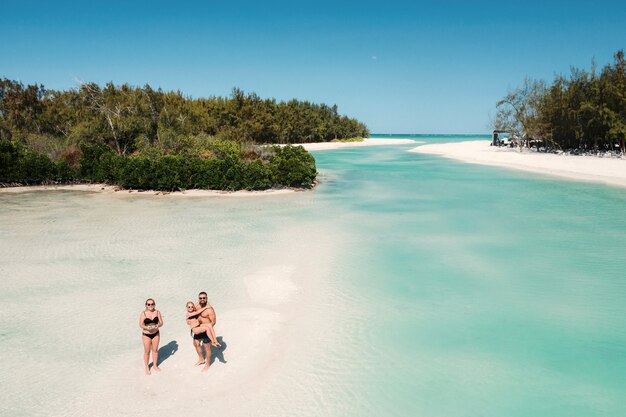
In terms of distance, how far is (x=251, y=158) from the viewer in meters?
32.7

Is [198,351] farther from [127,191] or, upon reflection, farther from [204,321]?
[127,191]

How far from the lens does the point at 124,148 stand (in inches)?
1437

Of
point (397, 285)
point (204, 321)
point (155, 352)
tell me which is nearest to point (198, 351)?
point (204, 321)

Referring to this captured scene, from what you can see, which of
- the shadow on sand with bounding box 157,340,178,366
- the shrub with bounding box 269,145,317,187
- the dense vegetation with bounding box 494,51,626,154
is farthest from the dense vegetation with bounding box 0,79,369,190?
the dense vegetation with bounding box 494,51,626,154

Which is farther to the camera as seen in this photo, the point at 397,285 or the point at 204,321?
the point at 397,285

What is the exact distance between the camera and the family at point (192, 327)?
6.82 metres

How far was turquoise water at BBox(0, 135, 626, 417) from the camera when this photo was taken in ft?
22.6

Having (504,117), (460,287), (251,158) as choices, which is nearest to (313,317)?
(460,287)

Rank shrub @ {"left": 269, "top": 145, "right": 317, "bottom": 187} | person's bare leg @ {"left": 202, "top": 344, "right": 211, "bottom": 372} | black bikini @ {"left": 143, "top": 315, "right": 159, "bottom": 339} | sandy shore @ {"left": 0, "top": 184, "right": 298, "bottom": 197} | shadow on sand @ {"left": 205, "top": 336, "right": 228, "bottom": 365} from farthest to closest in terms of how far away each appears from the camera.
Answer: shrub @ {"left": 269, "top": 145, "right": 317, "bottom": 187}, sandy shore @ {"left": 0, "top": 184, "right": 298, "bottom": 197}, shadow on sand @ {"left": 205, "top": 336, "right": 228, "bottom": 365}, person's bare leg @ {"left": 202, "top": 344, "right": 211, "bottom": 372}, black bikini @ {"left": 143, "top": 315, "right": 159, "bottom": 339}

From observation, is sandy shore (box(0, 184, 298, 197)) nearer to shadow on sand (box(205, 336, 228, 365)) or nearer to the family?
shadow on sand (box(205, 336, 228, 365))

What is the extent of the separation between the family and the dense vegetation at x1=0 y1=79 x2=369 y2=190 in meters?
21.0

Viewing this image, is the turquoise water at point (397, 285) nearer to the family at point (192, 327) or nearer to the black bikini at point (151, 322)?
the family at point (192, 327)

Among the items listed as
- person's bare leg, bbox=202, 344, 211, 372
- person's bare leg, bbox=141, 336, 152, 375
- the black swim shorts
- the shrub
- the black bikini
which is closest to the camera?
the black bikini

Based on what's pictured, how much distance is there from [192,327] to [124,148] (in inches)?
1322
